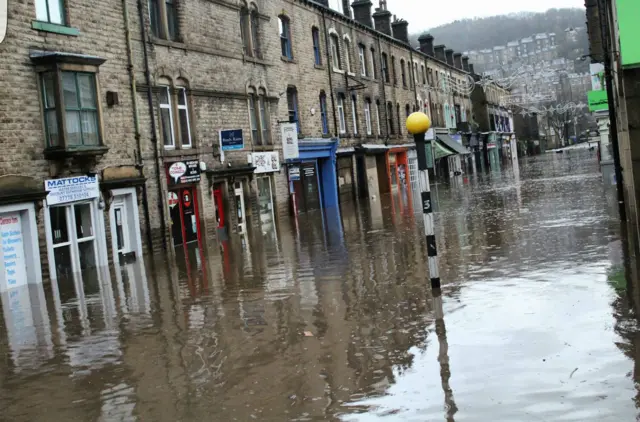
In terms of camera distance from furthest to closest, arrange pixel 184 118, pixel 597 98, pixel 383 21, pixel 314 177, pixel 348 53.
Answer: pixel 383 21 < pixel 348 53 < pixel 314 177 < pixel 597 98 < pixel 184 118

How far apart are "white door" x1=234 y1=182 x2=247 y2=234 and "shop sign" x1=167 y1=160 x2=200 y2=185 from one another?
10.5 feet

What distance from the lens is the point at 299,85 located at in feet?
114

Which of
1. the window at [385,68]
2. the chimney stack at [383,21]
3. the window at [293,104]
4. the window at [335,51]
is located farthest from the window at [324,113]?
the chimney stack at [383,21]

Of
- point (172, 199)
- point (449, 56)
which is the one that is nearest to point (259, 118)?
point (172, 199)

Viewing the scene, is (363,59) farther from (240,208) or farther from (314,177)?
(240,208)

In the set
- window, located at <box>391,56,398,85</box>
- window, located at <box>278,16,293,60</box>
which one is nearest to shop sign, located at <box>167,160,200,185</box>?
window, located at <box>278,16,293,60</box>

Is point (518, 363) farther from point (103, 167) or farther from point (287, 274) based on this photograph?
point (103, 167)

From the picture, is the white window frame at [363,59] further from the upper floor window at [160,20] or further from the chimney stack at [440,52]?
the chimney stack at [440,52]

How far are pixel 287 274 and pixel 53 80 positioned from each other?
7.73 metres

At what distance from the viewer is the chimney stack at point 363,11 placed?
4897 cm

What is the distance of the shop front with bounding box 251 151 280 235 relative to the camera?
29344mm

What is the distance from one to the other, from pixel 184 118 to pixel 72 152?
7.03 metres

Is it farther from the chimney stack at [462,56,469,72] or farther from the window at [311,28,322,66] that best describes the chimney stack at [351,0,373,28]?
the chimney stack at [462,56,469,72]

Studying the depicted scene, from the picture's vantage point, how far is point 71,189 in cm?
1834
